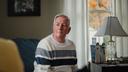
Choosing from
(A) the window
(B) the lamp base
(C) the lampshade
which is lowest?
(B) the lamp base

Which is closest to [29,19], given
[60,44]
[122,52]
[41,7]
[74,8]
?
[41,7]

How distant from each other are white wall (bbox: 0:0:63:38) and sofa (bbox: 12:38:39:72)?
1.31 ft

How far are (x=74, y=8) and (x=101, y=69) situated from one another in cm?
102

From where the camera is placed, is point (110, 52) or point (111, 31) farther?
point (110, 52)

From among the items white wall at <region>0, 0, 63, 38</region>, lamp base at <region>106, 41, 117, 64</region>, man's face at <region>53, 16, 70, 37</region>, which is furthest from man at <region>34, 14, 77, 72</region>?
white wall at <region>0, 0, 63, 38</region>

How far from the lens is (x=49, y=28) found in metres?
3.35

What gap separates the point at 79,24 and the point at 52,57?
1128 millimetres

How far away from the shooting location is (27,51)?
2855 millimetres

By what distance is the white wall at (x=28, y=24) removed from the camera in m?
3.31

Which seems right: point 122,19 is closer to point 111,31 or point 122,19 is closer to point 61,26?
point 111,31

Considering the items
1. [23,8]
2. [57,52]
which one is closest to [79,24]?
[23,8]

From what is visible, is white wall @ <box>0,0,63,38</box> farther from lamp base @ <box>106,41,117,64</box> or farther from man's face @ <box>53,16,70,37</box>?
man's face @ <box>53,16,70,37</box>

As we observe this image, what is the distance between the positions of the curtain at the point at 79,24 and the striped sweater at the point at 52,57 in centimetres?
95

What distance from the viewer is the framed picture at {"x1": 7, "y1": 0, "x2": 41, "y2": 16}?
10.8 ft
